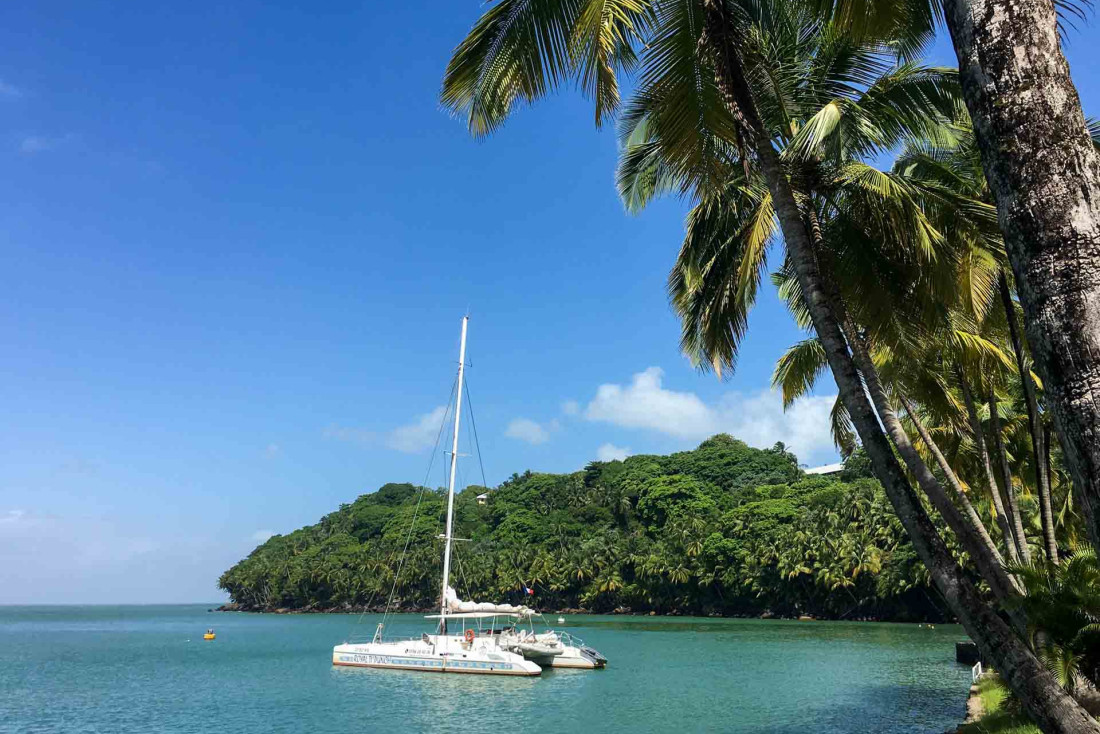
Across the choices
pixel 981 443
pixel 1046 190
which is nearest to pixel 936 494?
pixel 1046 190

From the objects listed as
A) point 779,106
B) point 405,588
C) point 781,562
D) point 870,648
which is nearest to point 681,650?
point 870,648

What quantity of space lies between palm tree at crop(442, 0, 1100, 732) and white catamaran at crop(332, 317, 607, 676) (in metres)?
25.7

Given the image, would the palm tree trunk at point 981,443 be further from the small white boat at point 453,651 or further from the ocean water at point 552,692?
the small white boat at point 453,651

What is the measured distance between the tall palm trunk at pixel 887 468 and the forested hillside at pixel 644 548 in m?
46.6

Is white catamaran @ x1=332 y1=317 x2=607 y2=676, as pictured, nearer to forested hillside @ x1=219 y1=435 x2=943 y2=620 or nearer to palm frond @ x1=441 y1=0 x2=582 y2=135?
forested hillside @ x1=219 y1=435 x2=943 y2=620

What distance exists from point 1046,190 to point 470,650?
3183 centimetres

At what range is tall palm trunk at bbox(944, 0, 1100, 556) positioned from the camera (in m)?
3.27

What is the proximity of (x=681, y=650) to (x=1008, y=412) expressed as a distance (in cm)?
2687

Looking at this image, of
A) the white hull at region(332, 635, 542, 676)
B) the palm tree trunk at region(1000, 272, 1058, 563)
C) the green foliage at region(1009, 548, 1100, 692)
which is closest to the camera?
the green foliage at region(1009, 548, 1100, 692)

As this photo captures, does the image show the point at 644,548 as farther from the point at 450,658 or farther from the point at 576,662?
the point at 450,658

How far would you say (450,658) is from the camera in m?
32.1

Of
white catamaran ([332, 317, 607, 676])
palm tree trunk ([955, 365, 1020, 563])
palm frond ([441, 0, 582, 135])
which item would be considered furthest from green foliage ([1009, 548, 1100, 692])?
white catamaran ([332, 317, 607, 676])

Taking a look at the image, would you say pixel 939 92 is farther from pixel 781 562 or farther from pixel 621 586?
pixel 621 586

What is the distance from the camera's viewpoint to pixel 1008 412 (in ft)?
68.2
